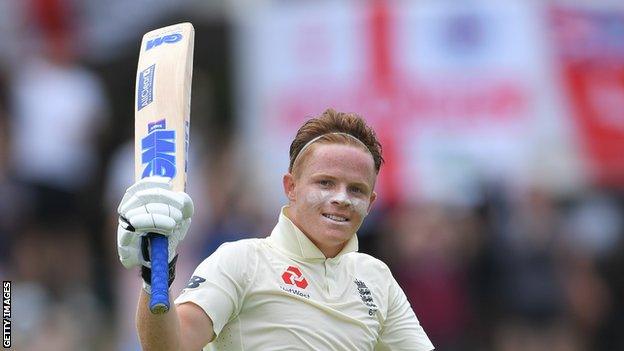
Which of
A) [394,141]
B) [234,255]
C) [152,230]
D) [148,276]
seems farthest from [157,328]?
[394,141]

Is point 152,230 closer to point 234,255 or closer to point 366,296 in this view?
point 234,255

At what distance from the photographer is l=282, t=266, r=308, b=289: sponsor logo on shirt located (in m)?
7.03

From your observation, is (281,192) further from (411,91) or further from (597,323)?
(597,323)

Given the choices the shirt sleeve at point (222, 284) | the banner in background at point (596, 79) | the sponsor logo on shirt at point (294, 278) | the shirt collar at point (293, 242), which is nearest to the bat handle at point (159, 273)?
the shirt sleeve at point (222, 284)

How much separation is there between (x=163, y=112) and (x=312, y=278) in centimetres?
101

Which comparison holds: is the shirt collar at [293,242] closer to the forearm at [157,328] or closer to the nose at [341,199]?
the nose at [341,199]

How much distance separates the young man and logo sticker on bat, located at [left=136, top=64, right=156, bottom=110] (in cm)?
71

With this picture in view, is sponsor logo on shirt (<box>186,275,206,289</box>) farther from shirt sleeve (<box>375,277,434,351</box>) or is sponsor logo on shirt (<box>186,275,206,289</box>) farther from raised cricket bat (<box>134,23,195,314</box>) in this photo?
shirt sleeve (<box>375,277,434,351</box>)

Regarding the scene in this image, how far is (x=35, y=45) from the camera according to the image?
14.4 m

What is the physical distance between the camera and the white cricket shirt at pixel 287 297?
6.82m

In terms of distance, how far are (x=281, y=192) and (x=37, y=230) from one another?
7.36 feet

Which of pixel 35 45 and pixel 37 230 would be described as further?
pixel 35 45

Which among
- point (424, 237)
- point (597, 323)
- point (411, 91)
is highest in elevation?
point (411, 91)

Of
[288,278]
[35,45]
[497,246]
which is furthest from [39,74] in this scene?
[288,278]
